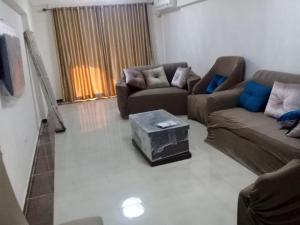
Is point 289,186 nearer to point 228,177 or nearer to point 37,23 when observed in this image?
point 228,177

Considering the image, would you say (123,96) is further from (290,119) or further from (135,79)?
(290,119)

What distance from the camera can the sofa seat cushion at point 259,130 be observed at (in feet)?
8.08

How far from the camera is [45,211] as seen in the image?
2570 mm

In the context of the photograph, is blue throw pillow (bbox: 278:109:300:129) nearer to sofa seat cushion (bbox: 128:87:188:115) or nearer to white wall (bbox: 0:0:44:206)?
sofa seat cushion (bbox: 128:87:188:115)

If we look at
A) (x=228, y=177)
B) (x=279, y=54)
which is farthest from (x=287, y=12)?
(x=228, y=177)

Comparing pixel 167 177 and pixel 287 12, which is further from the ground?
pixel 287 12

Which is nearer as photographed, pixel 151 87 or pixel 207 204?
pixel 207 204

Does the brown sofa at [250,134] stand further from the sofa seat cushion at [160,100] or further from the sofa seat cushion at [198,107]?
the sofa seat cushion at [160,100]

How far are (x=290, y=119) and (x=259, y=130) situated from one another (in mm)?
290

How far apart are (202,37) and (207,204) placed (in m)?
3.63

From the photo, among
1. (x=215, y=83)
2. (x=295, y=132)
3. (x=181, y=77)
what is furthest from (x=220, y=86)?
(x=295, y=132)

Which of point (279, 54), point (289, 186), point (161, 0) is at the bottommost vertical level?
point (289, 186)

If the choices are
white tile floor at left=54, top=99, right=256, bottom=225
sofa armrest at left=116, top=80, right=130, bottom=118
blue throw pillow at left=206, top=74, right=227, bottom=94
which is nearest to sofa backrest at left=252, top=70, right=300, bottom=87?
blue throw pillow at left=206, top=74, right=227, bottom=94

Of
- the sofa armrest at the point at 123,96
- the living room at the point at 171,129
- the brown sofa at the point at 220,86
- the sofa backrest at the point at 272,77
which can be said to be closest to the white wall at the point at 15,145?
the living room at the point at 171,129
